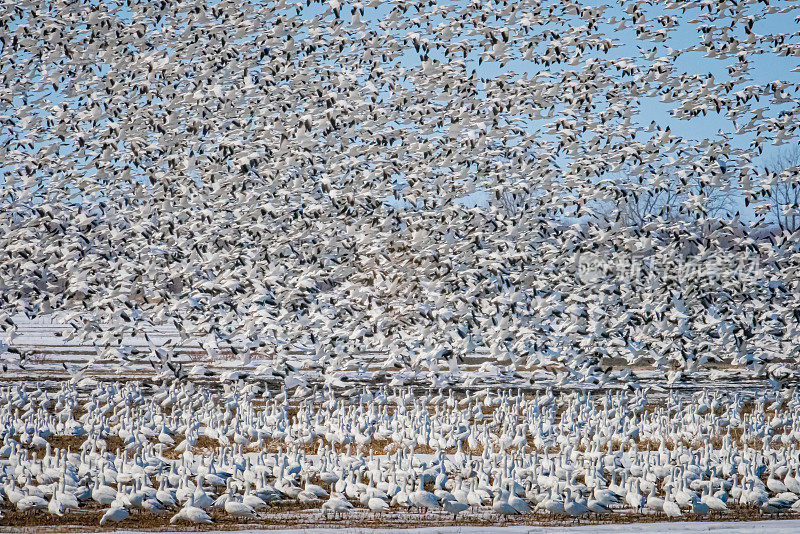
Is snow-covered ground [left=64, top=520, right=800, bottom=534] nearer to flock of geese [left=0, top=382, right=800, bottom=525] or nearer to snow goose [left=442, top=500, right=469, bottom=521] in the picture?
flock of geese [left=0, top=382, right=800, bottom=525]

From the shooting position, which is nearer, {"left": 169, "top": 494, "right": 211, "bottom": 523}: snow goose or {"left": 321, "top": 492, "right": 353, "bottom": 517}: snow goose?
{"left": 169, "top": 494, "right": 211, "bottom": 523}: snow goose

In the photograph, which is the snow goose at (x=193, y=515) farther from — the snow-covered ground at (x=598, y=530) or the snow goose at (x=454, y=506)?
the snow goose at (x=454, y=506)

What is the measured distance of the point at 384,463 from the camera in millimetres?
15023

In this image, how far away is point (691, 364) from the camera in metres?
24.9

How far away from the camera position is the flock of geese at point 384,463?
12953 millimetres

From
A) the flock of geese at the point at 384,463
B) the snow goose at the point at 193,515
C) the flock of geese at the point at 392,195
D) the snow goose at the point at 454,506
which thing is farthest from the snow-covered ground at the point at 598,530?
the flock of geese at the point at 392,195

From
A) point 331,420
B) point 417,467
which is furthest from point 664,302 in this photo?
point 417,467

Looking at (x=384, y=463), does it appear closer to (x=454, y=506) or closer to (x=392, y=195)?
(x=454, y=506)

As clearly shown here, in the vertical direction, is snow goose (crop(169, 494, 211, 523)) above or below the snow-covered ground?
above

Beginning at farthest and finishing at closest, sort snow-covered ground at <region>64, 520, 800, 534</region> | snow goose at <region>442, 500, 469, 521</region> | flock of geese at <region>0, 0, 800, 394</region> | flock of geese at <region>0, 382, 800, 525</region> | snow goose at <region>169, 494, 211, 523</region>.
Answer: flock of geese at <region>0, 0, 800, 394</region>
flock of geese at <region>0, 382, 800, 525</region>
snow goose at <region>442, 500, 469, 521</region>
snow goose at <region>169, 494, 211, 523</region>
snow-covered ground at <region>64, 520, 800, 534</region>

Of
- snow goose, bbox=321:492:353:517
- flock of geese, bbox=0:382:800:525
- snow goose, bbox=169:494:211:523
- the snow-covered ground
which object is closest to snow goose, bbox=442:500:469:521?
flock of geese, bbox=0:382:800:525

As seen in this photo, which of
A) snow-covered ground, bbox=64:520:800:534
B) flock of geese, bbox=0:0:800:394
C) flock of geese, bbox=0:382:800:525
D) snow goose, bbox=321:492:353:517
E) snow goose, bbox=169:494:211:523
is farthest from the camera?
flock of geese, bbox=0:0:800:394

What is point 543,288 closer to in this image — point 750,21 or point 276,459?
point 750,21

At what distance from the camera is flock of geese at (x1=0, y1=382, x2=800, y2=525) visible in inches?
510
